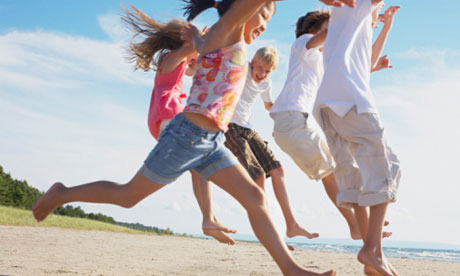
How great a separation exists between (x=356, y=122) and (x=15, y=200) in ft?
65.2

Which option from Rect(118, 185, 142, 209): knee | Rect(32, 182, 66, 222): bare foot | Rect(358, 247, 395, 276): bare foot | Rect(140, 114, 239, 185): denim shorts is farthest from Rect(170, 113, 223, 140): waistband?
Rect(358, 247, 395, 276): bare foot

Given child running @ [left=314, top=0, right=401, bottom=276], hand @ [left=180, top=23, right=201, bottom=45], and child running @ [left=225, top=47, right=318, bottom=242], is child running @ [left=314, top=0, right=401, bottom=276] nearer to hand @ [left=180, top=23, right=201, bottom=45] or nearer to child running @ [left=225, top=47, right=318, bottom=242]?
hand @ [left=180, top=23, right=201, bottom=45]

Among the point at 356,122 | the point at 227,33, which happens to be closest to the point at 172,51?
the point at 227,33

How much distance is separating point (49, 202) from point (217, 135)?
5.45ft

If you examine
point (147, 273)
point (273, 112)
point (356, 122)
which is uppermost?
point (273, 112)

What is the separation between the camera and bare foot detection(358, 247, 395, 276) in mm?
3693

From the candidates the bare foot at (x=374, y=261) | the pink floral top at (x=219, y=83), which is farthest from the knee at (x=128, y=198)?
the bare foot at (x=374, y=261)

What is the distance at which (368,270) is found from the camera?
384 cm

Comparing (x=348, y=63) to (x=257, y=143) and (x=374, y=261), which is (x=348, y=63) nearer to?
(x=374, y=261)

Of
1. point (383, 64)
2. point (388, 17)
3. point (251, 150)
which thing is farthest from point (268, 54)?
point (388, 17)

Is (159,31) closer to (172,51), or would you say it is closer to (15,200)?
(172,51)

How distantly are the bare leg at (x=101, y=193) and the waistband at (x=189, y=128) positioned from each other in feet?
1.53

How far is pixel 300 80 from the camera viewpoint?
5.00 meters

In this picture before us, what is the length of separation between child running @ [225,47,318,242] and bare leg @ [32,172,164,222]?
1819 millimetres
